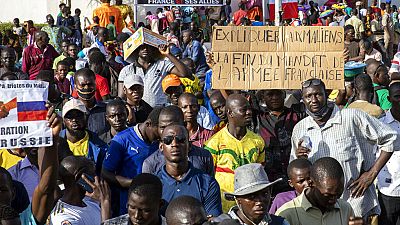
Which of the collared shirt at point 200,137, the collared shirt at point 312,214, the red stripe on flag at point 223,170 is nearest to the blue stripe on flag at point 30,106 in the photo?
the collared shirt at point 312,214

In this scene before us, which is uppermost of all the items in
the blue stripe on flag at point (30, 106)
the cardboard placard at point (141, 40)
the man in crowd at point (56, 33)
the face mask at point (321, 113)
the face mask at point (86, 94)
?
the man in crowd at point (56, 33)

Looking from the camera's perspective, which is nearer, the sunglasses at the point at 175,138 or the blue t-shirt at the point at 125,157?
the sunglasses at the point at 175,138

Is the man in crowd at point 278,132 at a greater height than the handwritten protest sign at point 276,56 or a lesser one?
lesser

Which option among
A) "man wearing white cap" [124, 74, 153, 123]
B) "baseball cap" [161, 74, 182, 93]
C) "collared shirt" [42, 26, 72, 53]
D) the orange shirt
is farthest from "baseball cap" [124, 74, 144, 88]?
the orange shirt

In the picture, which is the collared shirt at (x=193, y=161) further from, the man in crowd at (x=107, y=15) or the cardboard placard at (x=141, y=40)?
the man in crowd at (x=107, y=15)

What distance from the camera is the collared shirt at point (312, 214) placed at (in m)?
5.71

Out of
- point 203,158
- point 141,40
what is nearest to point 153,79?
point 141,40

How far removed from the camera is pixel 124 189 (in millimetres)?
6684

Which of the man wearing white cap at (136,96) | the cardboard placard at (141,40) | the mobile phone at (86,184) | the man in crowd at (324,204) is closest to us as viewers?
the man in crowd at (324,204)

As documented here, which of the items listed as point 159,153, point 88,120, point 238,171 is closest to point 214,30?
point 88,120

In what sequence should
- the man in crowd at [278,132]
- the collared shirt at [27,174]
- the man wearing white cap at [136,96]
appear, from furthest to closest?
the man wearing white cap at [136,96] → the man in crowd at [278,132] → the collared shirt at [27,174]

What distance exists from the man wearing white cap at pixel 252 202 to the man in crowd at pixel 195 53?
8.44m

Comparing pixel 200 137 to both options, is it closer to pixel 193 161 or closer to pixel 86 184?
pixel 193 161

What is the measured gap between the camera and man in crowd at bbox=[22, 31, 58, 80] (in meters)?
13.5
